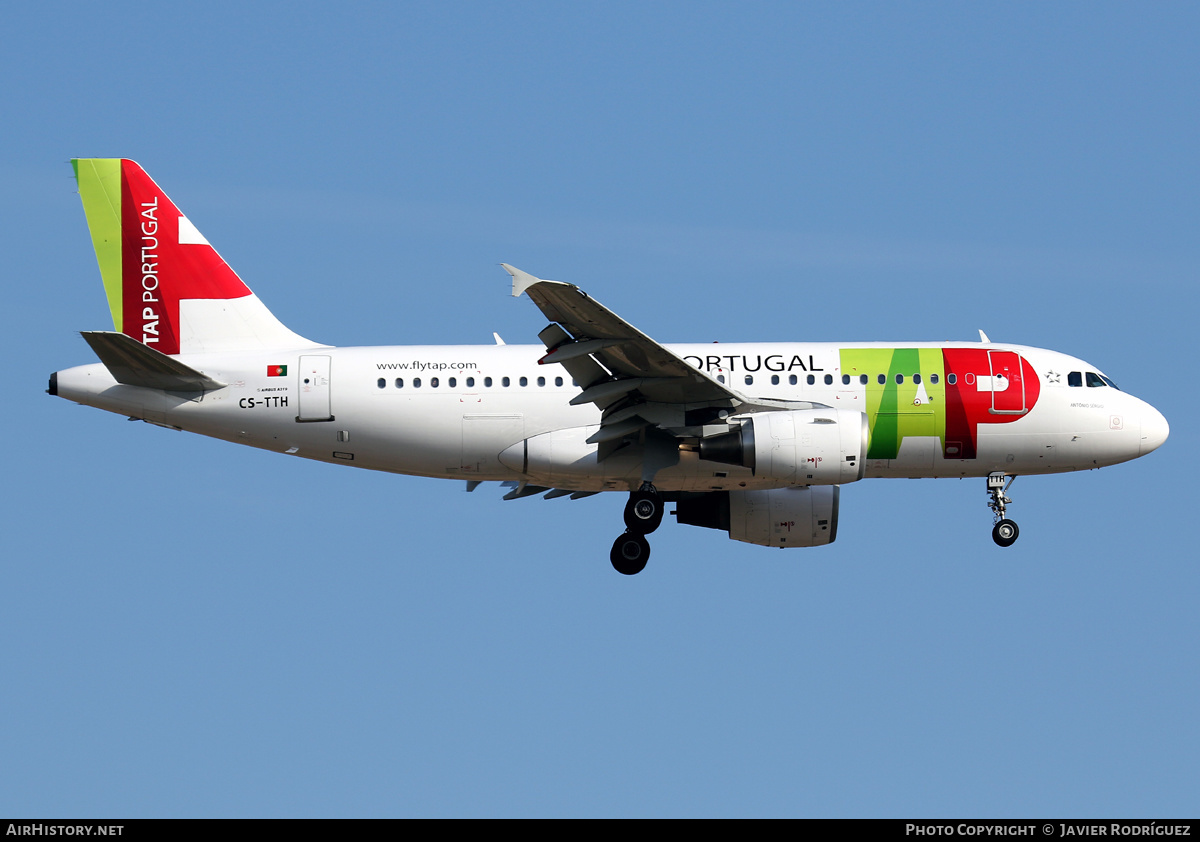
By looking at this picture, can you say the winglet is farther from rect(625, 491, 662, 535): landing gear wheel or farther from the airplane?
rect(625, 491, 662, 535): landing gear wheel

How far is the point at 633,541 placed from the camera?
35.3 m

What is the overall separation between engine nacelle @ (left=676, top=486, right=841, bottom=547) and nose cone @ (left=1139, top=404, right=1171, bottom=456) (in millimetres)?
7221

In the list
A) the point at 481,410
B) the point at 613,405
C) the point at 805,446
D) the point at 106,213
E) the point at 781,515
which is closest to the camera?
the point at 805,446

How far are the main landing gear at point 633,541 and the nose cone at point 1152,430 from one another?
11.4m

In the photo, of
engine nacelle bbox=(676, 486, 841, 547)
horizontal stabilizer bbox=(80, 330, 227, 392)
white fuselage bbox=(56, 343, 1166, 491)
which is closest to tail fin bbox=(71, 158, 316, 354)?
white fuselage bbox=(56, 343, 1166, 491)

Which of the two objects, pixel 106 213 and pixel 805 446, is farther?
pixel 106 213

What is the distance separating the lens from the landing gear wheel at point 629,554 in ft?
116

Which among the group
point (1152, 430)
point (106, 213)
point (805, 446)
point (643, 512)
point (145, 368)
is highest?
point (106, 213)

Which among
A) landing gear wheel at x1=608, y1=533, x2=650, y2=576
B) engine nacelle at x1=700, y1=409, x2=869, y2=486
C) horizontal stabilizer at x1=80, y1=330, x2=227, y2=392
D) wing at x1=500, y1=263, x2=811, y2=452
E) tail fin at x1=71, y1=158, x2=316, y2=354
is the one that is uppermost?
tail fin at x1=71, y1=158, x2=316, y2=354

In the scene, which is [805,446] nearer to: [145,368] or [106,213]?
[145,368]

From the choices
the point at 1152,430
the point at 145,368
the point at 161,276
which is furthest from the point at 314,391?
the point at 1152,430

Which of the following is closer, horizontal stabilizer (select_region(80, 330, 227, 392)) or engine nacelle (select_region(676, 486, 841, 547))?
horizontal stabilizer (select_region(80, 330, 227, 392))

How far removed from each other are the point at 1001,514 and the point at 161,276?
20596mm

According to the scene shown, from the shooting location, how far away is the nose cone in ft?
116
